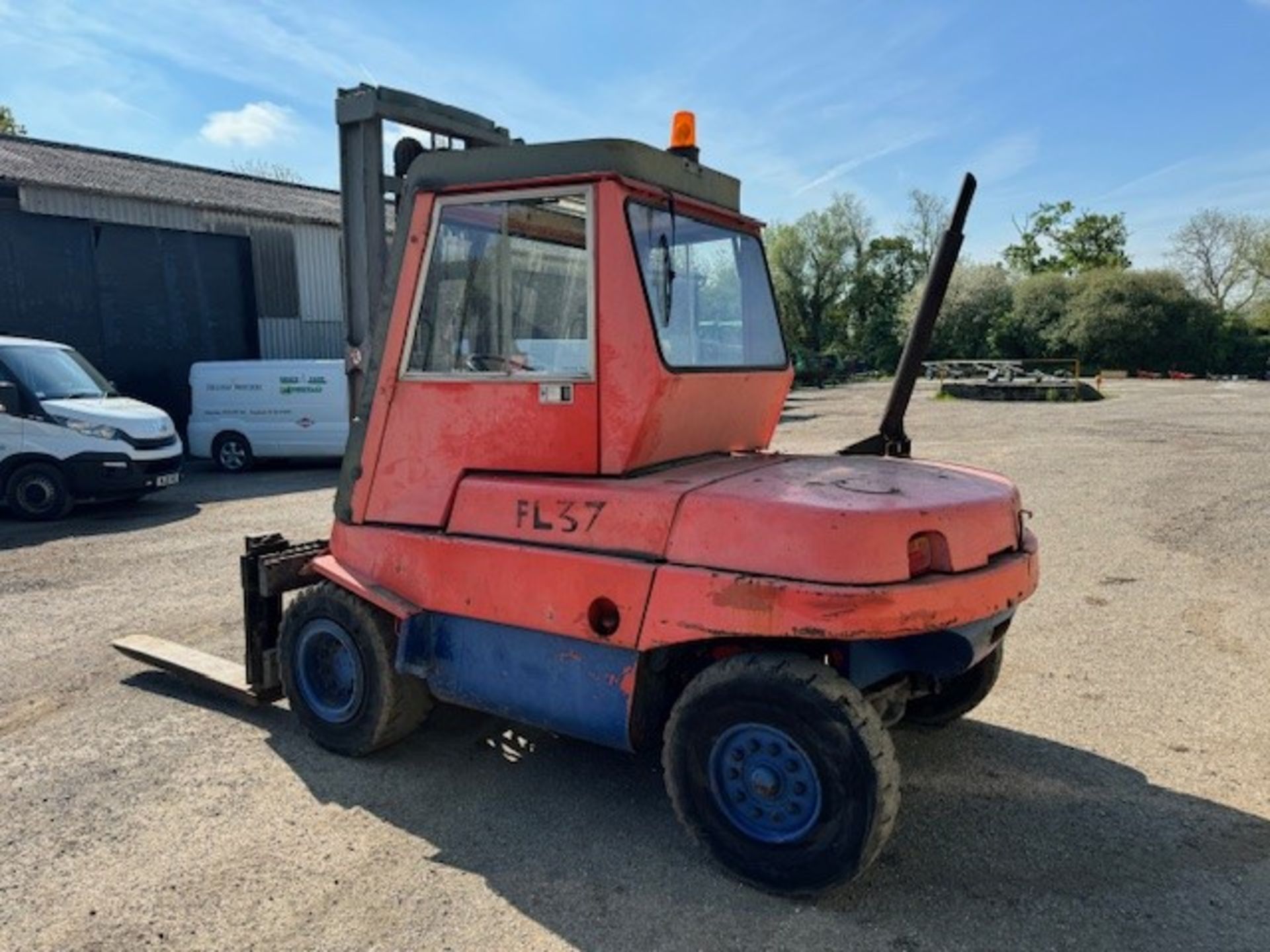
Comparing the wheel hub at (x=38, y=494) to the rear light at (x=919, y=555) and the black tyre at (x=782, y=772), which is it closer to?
the black tyre at (x=782, y=772)

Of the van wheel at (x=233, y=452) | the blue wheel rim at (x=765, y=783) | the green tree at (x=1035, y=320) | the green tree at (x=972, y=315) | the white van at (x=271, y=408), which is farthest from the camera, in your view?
the green tree at (x=972, y=315)

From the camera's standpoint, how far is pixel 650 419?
11.8ft

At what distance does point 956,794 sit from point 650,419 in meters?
2.21

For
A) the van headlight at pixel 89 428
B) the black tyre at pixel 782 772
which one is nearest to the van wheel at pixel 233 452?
the van headlight at pixel 89 428

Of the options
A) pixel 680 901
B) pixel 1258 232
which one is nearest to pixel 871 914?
pixel 680 901

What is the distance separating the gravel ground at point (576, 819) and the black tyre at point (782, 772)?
0.57ft

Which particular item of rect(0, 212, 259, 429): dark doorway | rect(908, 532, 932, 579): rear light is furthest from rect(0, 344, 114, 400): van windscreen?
rect(908, 532, 932, 579): rear light

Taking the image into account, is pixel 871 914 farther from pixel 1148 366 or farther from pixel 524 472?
pixel 1148 366

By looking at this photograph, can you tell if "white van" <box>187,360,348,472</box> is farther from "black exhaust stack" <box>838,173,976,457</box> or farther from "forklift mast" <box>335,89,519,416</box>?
"black exhaust stack" <box>838,173,976,457</box>

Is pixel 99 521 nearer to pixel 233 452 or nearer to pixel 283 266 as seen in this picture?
pixel 233 452

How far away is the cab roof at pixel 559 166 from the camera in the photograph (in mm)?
3559

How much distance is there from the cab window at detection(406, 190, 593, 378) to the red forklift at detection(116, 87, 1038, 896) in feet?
0.04

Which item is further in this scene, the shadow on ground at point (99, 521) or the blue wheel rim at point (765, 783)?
the shadow on ground at point (99, 521)

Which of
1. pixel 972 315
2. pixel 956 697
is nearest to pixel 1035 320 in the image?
pixel 972 315
